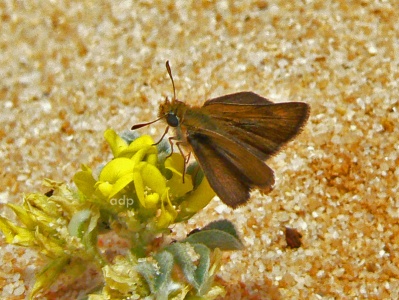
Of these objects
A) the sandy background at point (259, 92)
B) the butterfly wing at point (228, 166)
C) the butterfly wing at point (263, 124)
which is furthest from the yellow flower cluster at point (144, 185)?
the sandy background at point (259, 92)

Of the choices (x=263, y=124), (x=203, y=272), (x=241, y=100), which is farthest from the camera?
(x=241, y=100)

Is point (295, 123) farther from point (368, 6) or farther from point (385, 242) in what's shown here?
point (368, 6)

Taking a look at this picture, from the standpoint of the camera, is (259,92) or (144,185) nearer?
(144,185)

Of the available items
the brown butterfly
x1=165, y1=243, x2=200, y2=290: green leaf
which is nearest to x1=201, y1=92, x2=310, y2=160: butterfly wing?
the brown butterfly

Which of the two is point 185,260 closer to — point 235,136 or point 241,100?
point 235,136

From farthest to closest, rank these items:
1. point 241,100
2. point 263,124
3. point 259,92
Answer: point 259,92 → point 241,100 → point 263,124

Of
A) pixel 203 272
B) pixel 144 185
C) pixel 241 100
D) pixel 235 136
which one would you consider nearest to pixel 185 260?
pixel 203 272

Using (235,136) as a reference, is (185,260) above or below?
below
